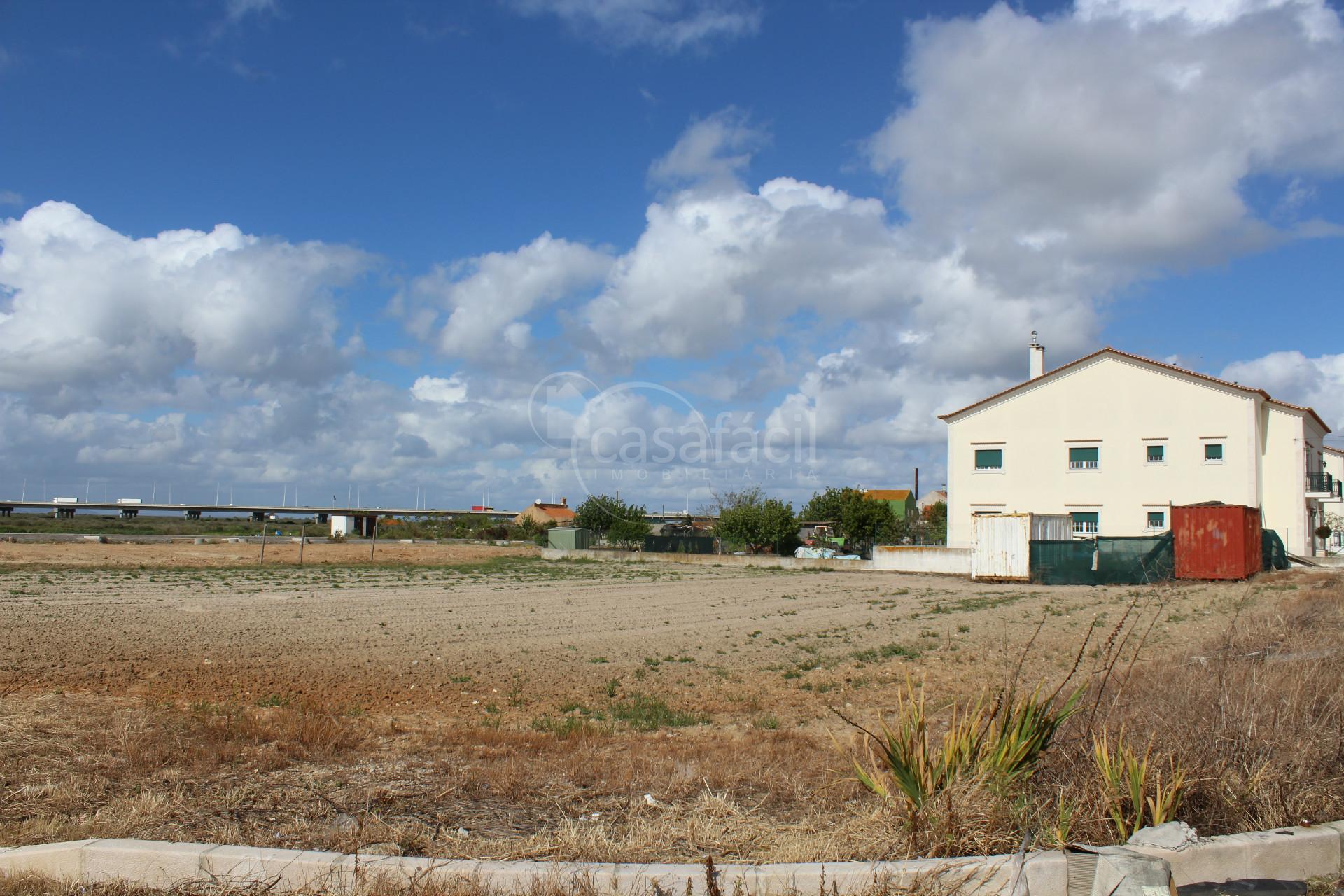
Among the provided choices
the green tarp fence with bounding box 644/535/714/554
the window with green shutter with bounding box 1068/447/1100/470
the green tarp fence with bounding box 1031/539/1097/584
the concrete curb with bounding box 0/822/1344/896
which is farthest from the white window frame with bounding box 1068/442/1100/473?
the concrete curb with bounding box 0/822/1344/896

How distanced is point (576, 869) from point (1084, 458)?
47032mm

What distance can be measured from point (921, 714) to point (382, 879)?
9.50 feet

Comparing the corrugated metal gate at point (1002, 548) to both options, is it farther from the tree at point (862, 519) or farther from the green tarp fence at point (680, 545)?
the tree at point (862, 519)

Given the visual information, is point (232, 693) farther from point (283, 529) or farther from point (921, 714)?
point (283, 529)

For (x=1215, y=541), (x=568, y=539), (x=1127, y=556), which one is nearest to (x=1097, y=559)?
(x=1127, y=556)

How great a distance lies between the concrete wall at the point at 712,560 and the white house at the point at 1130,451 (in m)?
8.49

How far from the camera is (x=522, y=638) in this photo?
1592 centimetres

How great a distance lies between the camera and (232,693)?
390 inches

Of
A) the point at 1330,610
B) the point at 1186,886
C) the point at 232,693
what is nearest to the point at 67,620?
the point at 232,693

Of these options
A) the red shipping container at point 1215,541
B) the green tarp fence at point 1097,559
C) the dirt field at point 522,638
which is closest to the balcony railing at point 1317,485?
the red shipping container at point 1215,541

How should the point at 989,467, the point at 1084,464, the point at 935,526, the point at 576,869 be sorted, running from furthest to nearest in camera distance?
the point at 935,526 → the point at 989,467 → the point at 1084,464 → the point at 576,869

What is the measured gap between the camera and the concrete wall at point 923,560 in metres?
38.8

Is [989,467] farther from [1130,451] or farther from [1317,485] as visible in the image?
[1317,485]

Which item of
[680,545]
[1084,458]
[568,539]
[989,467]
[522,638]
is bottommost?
[680,545]
